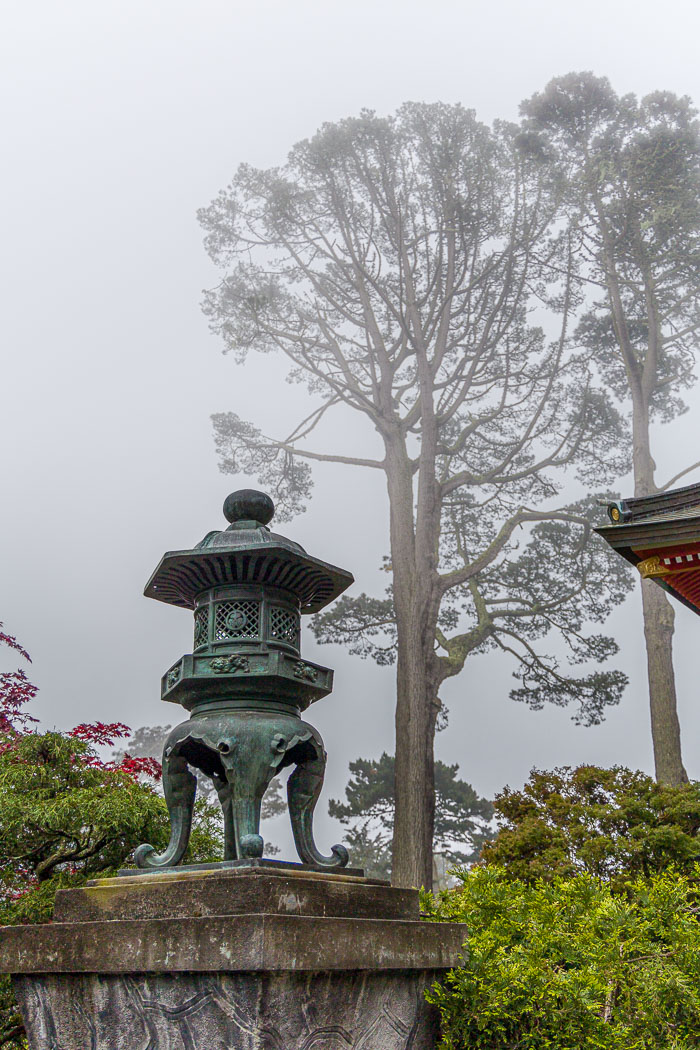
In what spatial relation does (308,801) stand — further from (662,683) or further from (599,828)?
(662,683)

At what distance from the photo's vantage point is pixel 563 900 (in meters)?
3.18

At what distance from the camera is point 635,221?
15242 millimetres

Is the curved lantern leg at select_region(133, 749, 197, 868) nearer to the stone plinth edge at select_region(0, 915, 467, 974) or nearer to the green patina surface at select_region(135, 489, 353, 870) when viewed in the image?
the green patina surface at select_region(135, 489, 353, 870)

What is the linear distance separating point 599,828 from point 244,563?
25.2 ft

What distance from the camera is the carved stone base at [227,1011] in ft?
7.66

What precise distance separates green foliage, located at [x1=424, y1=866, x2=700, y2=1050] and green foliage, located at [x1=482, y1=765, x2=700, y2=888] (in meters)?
6.14

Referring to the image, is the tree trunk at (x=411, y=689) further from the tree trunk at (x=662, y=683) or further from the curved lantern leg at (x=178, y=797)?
the curved lantern leg at (x=178, y=797)

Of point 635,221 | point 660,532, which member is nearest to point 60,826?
point 660,532

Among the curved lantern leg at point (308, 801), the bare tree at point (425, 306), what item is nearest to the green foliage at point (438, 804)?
the bare tree at point (425, 306)

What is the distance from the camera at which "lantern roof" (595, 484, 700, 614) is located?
5281 mm

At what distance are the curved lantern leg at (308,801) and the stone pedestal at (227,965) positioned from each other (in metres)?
0.15

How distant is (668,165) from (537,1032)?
15.0 m

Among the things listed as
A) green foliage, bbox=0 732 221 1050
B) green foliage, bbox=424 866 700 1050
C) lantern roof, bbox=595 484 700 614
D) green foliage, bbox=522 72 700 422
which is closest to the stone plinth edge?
green foliage, bbox=424 866 700 1050

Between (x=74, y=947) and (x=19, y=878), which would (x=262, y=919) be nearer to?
(x=74, y=947)
